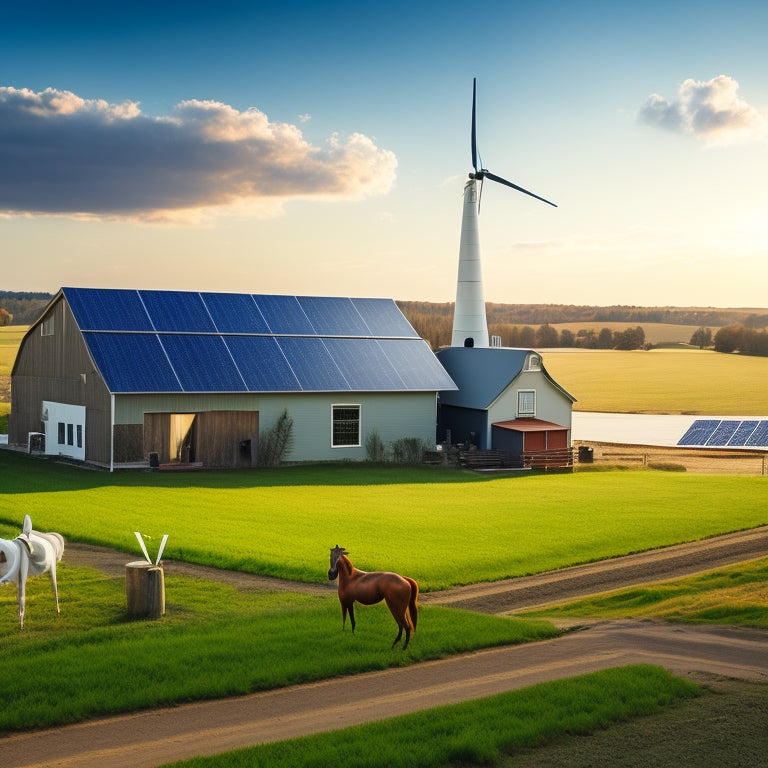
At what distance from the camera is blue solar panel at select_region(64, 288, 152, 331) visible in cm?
4547

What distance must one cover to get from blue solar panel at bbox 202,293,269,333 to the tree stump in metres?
32.7

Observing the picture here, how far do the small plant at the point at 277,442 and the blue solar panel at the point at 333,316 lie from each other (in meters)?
7.03

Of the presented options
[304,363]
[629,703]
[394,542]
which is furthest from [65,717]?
[304,363]

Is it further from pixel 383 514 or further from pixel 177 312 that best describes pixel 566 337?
pixel 383 514

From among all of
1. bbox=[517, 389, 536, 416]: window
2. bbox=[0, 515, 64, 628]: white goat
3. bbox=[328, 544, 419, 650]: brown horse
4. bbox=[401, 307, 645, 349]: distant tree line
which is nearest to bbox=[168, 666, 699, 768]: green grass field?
bbox=[328, 544, 419, 650]: brown horse

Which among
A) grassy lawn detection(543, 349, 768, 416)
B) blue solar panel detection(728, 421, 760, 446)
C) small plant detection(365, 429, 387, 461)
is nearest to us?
small plant detection(365, 429, 387, 461)

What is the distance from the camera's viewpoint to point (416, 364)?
51969mm

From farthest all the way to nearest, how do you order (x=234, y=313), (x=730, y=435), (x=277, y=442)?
(x=730, y=435) < (x=234, y=313) < (x=277, y=442)

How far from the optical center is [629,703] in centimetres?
1192

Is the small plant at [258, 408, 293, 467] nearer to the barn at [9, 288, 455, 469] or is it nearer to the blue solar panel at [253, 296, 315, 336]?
the barn at [9, 288, 455, 469]

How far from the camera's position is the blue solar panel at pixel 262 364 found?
4606cm

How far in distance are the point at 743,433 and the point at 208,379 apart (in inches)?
1388

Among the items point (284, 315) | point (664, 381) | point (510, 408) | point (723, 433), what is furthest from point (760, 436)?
point (664, 381)

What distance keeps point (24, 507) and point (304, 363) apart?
20.5m
